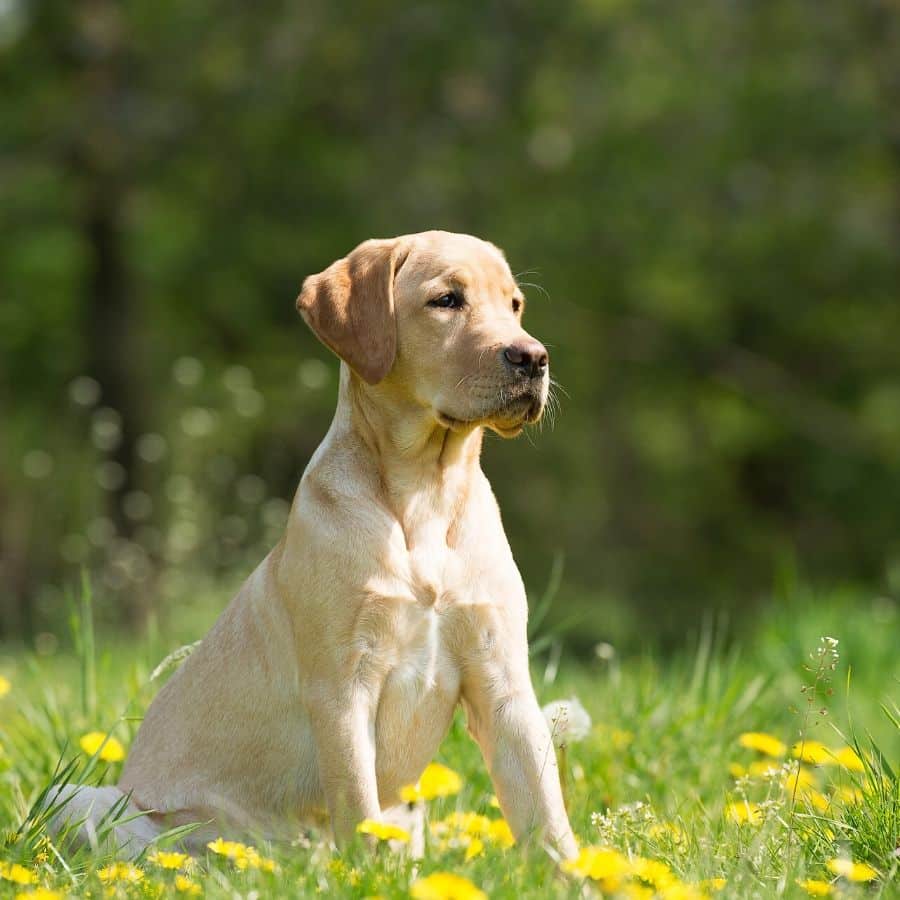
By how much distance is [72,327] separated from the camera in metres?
14.4

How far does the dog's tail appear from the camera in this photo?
330 centimetres

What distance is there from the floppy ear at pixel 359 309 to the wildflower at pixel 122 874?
132cm

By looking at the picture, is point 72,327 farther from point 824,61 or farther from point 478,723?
point 478,723

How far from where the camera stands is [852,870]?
9.38 ft

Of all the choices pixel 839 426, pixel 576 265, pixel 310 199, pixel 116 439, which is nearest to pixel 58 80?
pixel 310 199

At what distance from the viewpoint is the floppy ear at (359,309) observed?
11.9 feet

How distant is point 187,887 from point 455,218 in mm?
10080

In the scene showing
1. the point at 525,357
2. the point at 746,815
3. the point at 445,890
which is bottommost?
the point at 746,815

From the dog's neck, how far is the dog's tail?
101cm

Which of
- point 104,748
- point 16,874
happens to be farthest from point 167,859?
point 104,748

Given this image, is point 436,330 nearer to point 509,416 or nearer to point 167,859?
point 509,416

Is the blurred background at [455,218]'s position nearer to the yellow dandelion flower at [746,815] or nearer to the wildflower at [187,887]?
the yellow dandelion flower at [746,815]

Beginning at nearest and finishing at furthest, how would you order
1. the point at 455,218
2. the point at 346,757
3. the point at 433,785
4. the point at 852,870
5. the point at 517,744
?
the point at 852,870 → the point at 346,757 → the point at 517,744 → the point at 433,785 → the point at 455,218

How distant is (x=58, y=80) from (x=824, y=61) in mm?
7345
